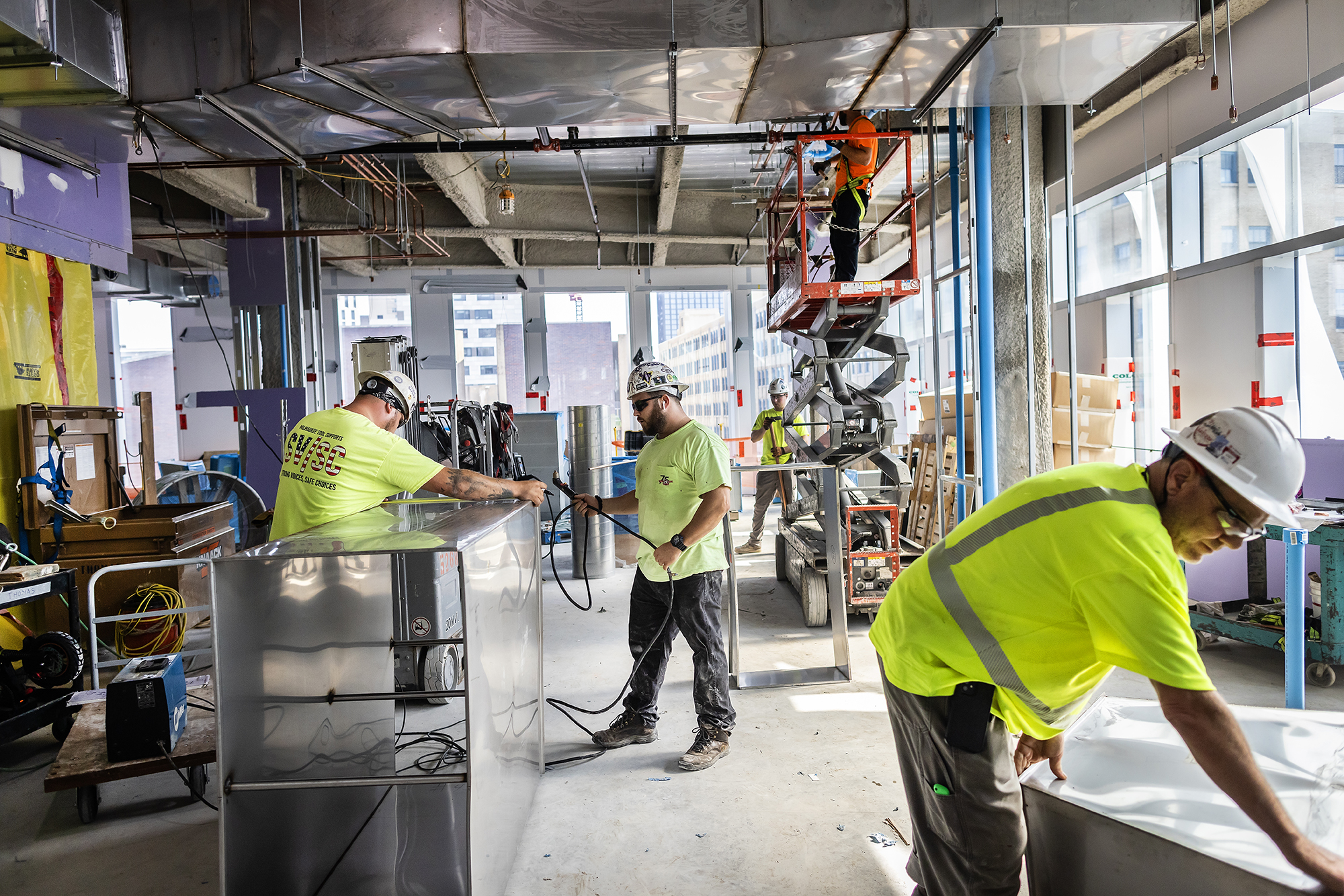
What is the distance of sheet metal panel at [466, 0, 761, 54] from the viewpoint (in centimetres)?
389

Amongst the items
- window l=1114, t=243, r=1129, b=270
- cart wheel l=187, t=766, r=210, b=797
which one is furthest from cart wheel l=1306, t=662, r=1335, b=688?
cart wheel l=187, t=766, r=210, b=797

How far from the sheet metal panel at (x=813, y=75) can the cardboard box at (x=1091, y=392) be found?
13.6 ft

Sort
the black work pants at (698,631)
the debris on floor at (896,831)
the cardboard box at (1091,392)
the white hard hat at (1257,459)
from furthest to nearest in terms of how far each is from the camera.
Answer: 1. the cardboard box at (1091,392)
2. the black work pants at (698,631)
3. the debris on floor at (896,831)
4. the white hard hat at (1257,459)

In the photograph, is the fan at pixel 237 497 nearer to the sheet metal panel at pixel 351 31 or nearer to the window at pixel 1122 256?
the sheet metal panel at pixel 351 31

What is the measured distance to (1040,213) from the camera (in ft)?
20.6

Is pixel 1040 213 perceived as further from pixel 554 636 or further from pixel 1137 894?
pixel 1137 894

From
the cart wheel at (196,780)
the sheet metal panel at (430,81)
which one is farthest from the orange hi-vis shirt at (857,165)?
the cart wheel at (196,780)

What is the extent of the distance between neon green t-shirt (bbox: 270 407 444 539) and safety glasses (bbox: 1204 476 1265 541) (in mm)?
2823

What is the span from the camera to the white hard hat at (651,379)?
3.89m

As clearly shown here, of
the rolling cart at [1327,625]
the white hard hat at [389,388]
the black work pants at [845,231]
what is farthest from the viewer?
the black work pants at [845,231]

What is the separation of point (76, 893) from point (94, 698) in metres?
1.58

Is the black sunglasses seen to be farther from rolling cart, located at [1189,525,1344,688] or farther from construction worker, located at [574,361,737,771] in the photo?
rolling cart, located at [1189,525,1344,688]

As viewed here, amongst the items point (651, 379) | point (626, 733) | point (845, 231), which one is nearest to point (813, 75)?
point (845, 231)

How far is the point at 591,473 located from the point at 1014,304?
469 cm
